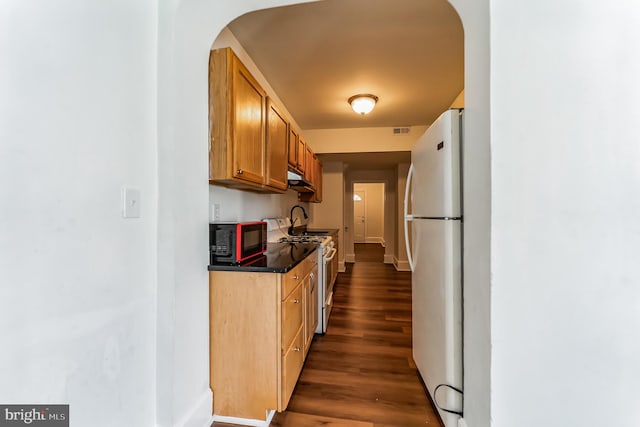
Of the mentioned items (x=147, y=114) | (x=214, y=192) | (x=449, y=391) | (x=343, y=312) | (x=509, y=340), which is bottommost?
(x=343, y=312)

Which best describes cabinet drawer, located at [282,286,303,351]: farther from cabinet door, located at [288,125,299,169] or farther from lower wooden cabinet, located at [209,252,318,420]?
cabinet door, located at [288,125,299,169]

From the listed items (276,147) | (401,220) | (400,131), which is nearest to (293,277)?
(276,147)

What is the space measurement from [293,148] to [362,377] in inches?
89.1

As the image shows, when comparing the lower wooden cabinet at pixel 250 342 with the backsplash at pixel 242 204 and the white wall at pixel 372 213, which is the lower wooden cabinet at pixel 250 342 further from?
the white wall at pixel 372 213

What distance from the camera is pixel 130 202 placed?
1.16 metres

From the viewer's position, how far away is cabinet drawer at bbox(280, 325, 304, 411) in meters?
1.50

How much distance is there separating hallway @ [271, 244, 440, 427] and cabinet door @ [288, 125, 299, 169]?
1828mm

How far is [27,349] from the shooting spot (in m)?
0.79

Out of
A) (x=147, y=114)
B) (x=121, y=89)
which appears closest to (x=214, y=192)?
(x=147, y=114)

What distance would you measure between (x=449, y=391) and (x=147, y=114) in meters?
2.13

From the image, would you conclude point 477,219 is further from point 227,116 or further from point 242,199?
point 242,199

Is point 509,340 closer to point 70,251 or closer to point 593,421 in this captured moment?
point 593,421

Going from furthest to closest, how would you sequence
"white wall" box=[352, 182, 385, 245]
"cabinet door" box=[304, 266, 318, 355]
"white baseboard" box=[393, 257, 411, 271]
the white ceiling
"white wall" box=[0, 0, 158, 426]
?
"white wall" box=[352, 182, 385, 245], "white baseboard" box=[393, 257, 411, 271], "cabinet door" box=[304, 266, 318, 355], the white ceiling, "white wall" box=[0, 0, 158, 426]

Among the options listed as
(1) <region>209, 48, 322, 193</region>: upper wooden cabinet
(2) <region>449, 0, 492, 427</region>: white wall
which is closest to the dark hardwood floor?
(2) <region>449, 0, 492, 427</region>: white wall
